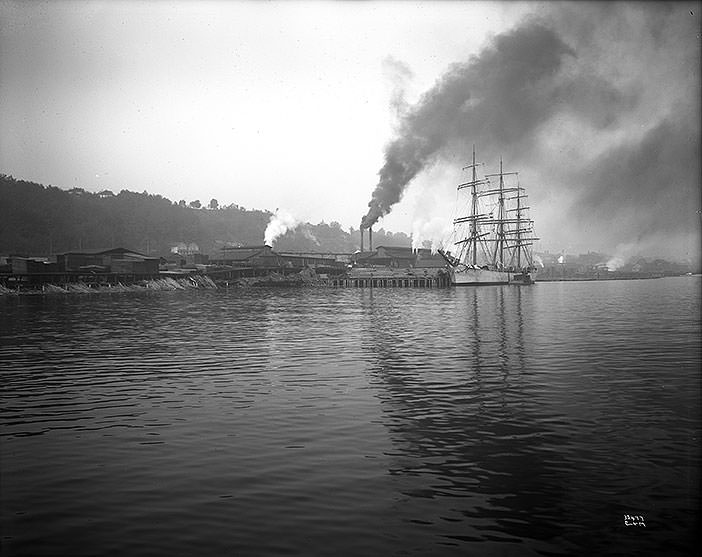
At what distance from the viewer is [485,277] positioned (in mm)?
146500

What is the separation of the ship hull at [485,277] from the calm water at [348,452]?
11259cm

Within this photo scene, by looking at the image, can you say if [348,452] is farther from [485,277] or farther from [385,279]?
[485,277]

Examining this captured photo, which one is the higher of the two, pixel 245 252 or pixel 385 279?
pixel 245 252

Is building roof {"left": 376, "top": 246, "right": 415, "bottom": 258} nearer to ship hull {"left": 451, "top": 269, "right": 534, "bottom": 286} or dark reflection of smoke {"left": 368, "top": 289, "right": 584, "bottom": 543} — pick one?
ship hull {"left": 451, "top": 269, "right": 534, "bottom": 286}

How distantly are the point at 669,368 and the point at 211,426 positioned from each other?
A: 62.0ft

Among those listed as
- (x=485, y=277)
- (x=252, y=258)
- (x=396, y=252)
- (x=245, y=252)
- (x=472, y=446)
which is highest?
(x=396, y=252)

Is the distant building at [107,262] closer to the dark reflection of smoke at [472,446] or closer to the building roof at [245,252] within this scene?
the building roof at [245,252]

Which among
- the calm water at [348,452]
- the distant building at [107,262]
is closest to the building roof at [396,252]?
the distant building at [107,262]

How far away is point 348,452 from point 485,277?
452ft

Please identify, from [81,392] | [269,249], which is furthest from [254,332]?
[269,249]

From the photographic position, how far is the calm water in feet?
29.5

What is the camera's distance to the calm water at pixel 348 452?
8977 mm

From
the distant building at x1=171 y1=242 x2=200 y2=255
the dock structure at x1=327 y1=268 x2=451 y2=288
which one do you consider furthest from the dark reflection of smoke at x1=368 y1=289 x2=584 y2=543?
the distant building at x1=171 y1=242 x2=200 y2=255

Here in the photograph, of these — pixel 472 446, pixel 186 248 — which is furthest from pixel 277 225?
pixel 472 446
